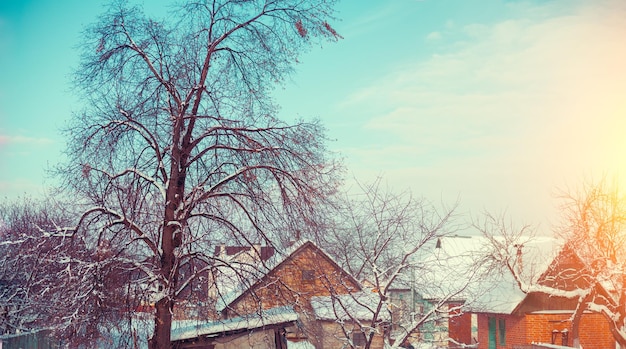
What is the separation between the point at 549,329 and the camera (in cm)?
2158

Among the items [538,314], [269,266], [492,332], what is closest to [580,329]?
[538,314]

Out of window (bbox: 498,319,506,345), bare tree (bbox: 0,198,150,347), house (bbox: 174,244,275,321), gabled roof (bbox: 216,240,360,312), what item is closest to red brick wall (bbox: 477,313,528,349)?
window (bbox: 498,319,506,345)

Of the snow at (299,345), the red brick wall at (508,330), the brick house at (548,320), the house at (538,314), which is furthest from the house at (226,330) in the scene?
the red brick wall at (508,330)

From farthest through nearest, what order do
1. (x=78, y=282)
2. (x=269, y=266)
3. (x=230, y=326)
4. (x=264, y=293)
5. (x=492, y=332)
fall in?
(x=492, y=332)
(x=230, y=326)
(x=269, y=266)
(x=264, y=293)
(x=78, y=282)

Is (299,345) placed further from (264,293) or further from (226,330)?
(264,293)

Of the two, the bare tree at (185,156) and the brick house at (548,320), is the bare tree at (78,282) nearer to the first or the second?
the bare tree at (185,156)

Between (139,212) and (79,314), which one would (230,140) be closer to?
(139,212)

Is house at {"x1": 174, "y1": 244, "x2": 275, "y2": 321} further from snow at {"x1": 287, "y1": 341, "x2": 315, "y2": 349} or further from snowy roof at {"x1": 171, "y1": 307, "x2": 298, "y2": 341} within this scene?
snow at {"x1": 287, "y1": 341, "x2": 315, "y2": 349}

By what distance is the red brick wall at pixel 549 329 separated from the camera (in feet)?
70.6

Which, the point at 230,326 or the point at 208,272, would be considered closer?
the point at 208,272

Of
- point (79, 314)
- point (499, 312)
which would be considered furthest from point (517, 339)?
point (79, 314)

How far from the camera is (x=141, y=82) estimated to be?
8.05m

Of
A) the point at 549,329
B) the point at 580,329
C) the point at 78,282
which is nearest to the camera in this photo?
the point at 78,282

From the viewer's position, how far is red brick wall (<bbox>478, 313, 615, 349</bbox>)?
2153cm
